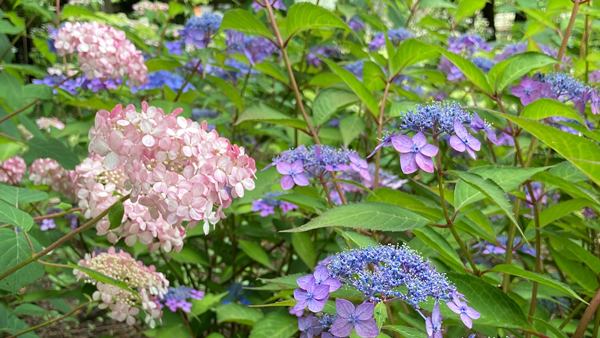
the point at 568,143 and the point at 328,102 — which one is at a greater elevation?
the point at 568,143

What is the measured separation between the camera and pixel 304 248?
164 centimetres

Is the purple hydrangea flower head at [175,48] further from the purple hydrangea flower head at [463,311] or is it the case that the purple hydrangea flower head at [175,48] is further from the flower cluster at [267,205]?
the purple hydrangea flower head at [463,311]

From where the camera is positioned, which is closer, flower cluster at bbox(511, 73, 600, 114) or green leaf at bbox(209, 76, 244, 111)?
flower cluster at bbox(511, 73, 600, 114)

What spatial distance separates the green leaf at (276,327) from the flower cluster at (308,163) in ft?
1.02

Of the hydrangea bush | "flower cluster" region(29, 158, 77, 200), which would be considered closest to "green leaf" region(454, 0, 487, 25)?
the hydrangea bush

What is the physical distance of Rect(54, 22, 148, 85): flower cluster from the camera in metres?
1.73

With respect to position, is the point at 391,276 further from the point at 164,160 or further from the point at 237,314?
the point at 237,314

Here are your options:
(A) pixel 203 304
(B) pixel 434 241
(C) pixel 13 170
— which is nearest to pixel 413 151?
(B) pixel 434 241

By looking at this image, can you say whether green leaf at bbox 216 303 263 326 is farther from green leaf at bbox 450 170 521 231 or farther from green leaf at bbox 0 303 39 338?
green leaf at bbox 450 170 521 231

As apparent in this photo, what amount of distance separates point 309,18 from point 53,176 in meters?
1.11

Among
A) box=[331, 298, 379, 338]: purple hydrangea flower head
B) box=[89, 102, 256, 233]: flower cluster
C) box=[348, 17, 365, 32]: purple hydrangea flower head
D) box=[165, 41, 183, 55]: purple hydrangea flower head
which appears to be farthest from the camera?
box=[348, 17, 365, 32]: purple hydrangea flower head

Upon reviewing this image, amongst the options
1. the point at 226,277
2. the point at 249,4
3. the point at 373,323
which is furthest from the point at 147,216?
the point at 249,4

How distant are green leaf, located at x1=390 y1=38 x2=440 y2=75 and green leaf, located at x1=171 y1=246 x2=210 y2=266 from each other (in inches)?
35.1

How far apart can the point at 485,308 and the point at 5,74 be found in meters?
1.66
